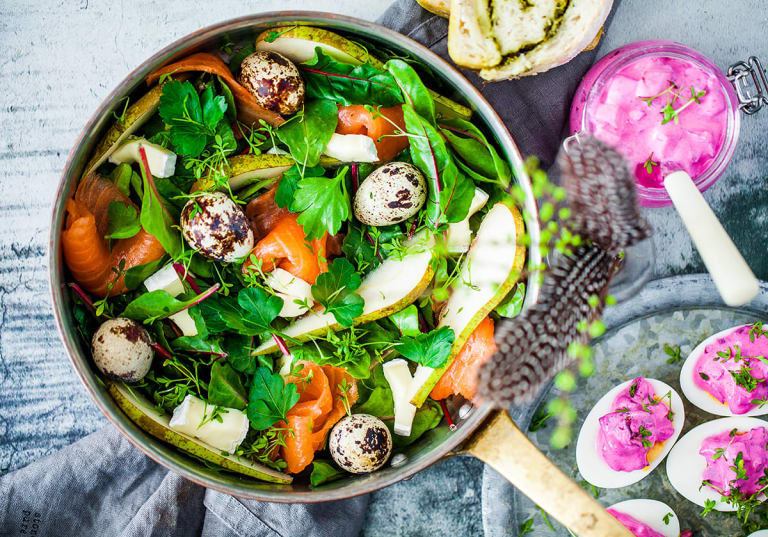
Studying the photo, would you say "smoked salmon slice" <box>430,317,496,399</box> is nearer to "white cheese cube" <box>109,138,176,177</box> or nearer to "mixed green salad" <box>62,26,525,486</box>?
"mixed green salad" <box>62,26,525,486</box>

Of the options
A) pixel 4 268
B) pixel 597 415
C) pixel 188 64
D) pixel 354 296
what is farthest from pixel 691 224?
pixel 4 268

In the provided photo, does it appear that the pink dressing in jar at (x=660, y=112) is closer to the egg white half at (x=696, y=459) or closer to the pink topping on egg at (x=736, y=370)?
the pink topping on egg at (x=736, y=370)

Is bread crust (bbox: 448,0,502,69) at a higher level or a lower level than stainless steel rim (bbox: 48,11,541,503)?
higher

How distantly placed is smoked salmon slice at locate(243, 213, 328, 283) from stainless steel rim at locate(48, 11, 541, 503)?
272mm

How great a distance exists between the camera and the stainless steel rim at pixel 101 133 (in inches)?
36.3

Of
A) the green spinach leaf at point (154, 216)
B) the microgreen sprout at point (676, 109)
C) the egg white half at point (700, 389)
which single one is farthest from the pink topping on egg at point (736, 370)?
the green spinach leaf at point (154, 216)

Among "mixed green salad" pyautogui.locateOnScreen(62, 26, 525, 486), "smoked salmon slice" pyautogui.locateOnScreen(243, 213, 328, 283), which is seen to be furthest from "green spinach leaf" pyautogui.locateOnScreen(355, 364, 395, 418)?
"smoked salmon slice" pyautogui.locateOnScreen(243, 213, 328, 283)

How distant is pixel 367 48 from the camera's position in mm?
1026

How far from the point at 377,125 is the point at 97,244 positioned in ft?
1.53

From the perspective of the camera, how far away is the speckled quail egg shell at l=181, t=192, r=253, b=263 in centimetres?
94

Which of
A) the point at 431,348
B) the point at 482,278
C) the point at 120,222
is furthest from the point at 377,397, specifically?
the point at 120,222

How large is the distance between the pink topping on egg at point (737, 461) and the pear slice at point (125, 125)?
116 centimetres

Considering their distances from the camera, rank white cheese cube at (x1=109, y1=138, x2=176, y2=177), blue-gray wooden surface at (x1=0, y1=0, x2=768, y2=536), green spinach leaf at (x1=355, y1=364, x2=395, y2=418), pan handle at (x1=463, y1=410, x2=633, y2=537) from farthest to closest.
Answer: blue-gray wooden surface at (x1=0, y1=0, x2=768, y2=536)
green spinach leaf at (x1=355, y1=364, x2=395, y2=418)
white cheese cube at (x1=109, y1=138, x2=176, y2=177)
pan handle at (x1=463, y1=410, x2=633, y2=537)

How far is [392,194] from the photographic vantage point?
0.96 meters
